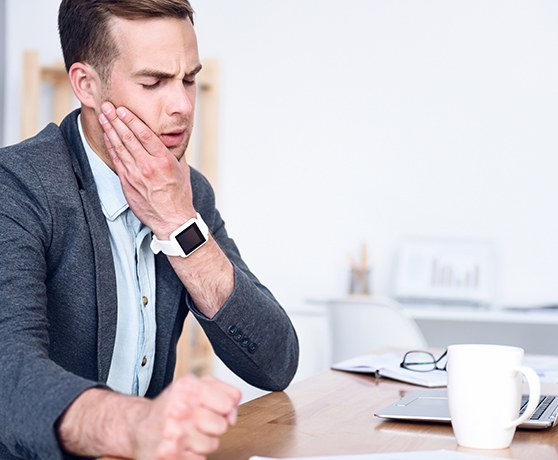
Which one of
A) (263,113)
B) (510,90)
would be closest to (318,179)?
(263,113)

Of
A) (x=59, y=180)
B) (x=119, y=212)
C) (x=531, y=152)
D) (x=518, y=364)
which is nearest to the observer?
(x=518, y=364)

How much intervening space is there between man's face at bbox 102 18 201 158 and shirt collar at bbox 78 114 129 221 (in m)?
0.10

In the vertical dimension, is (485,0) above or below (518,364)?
above

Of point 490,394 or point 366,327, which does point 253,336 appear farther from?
point 366,327

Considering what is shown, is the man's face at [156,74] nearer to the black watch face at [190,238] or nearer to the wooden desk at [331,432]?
the black watch face at [190,238]

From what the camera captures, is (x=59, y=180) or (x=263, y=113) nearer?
(x=59, y=180)

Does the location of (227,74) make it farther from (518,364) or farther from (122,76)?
(518,364)

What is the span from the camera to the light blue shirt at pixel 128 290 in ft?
4.83

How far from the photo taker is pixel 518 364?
1.03 meters

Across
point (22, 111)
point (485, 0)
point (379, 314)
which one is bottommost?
point (379, 314)

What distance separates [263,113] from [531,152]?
1187 mm

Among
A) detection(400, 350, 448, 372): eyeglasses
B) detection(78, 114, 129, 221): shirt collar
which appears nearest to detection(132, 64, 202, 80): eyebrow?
detection(78, 114, 129, 221): shirt collar

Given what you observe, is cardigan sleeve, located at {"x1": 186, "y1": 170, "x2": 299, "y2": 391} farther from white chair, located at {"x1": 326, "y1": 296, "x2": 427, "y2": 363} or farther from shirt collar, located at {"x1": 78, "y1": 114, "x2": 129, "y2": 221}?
white chair, located at {"x1": 326, "y1": 296, "x2": 427, "y2": 363}

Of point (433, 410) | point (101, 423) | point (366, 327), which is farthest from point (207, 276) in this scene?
point (366, 327)
